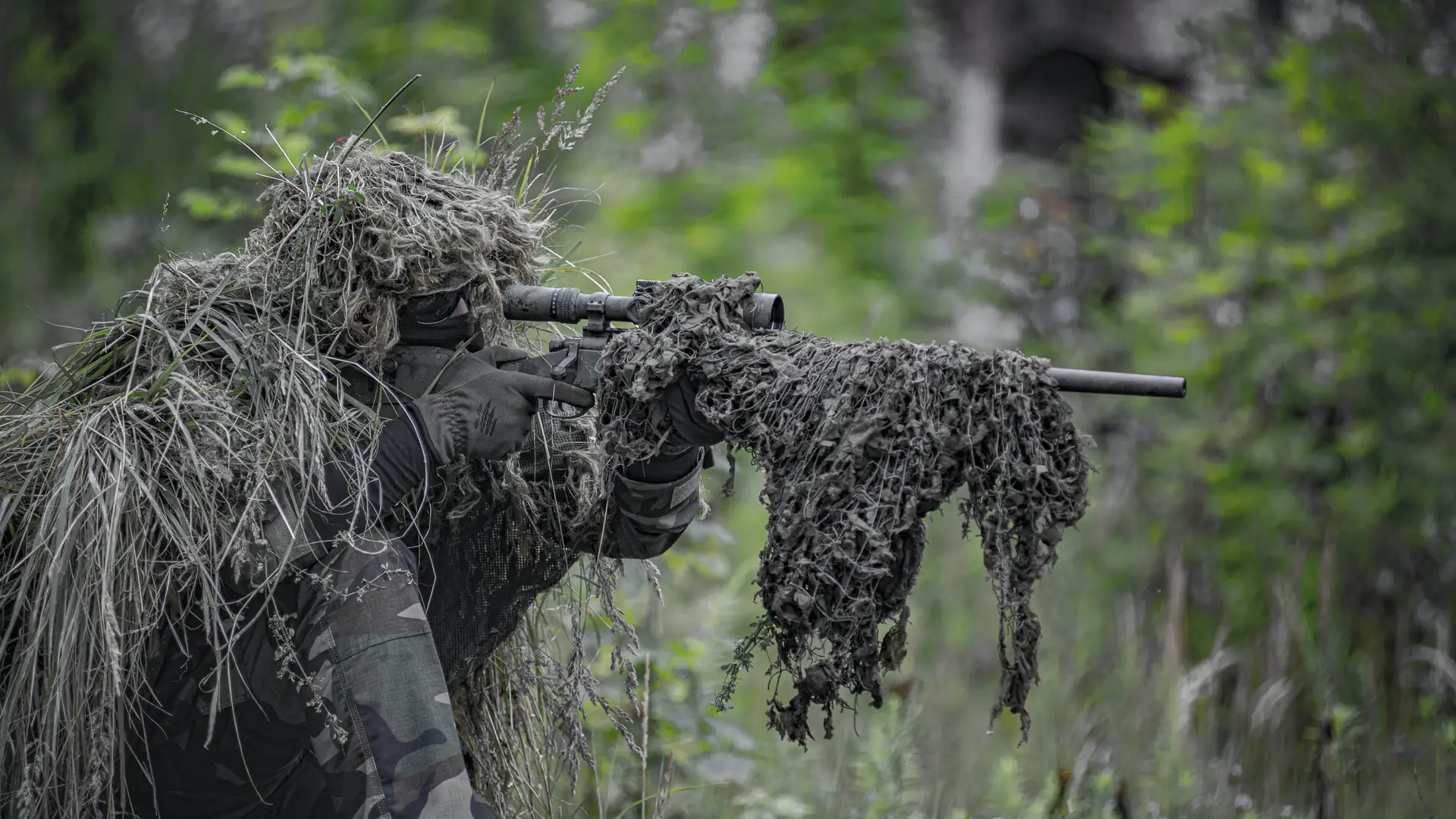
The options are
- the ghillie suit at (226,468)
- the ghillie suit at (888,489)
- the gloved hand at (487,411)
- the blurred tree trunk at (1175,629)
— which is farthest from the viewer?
the blurred tree trunk at (1175,629)

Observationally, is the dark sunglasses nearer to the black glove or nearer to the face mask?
the face mask

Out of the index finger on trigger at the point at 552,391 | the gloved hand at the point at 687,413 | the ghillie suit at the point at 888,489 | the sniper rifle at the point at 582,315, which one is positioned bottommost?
the ghillie suit at the point at 888,489

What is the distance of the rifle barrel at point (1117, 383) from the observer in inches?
70.3

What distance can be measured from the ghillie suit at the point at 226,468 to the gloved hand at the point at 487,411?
11cm

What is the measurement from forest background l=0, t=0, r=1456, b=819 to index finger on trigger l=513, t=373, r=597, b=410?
918 millimetres

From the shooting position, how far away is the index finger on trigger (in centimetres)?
215

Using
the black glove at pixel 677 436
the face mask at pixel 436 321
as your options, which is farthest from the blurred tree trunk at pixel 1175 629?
the face mask at pixel 436 321

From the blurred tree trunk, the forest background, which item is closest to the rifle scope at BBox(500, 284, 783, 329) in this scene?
the forest background

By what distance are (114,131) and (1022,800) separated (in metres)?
3.97

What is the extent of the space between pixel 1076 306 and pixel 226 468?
15.9 ft

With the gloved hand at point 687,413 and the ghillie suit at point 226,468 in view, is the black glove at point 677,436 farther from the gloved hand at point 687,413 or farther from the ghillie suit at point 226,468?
the ghillie suit at point 226,468

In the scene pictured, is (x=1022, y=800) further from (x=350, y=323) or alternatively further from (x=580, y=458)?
(x=350, y=323)

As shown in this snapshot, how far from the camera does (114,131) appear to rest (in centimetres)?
448

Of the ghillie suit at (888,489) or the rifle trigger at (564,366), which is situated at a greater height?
the rifle trigger at (564,366)
